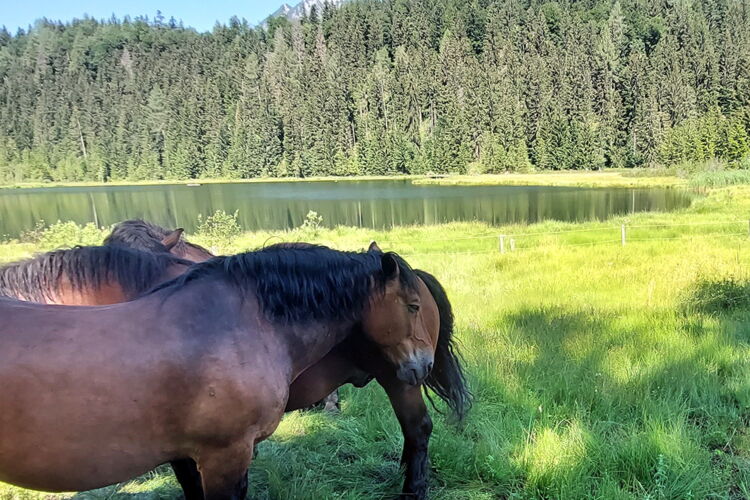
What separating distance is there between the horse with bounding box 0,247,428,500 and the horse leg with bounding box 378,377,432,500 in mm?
761

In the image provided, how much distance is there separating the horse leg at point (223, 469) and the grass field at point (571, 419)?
0.91 meters

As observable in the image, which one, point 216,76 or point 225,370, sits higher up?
point 216,76

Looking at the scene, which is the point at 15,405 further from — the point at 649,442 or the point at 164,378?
the point at 649,442

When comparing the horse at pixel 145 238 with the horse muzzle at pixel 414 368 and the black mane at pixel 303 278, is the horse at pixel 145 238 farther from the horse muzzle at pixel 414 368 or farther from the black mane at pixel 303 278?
the horse muzzle at pixel 414 368

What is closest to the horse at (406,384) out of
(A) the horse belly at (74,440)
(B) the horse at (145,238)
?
(A) the horse belly at (74,440)

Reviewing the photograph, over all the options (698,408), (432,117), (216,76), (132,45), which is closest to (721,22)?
(432,117)

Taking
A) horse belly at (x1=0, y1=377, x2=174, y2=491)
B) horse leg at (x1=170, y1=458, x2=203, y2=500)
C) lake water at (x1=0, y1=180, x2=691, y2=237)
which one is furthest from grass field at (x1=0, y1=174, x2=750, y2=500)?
lake water at (x1=0, y1=180, x2=691, y2=237)

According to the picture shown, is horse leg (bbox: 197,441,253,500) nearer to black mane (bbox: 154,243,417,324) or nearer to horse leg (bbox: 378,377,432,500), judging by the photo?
black mane (bbox: 154,243,417,324)

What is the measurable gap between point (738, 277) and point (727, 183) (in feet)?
119

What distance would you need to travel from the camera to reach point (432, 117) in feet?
285

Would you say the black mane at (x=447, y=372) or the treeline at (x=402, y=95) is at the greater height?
the treeline at (x=402, y=95)

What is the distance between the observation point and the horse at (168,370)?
1664 millimetres

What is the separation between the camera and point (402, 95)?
8806 centimetres

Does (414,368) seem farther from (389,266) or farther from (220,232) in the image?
(220,232)
